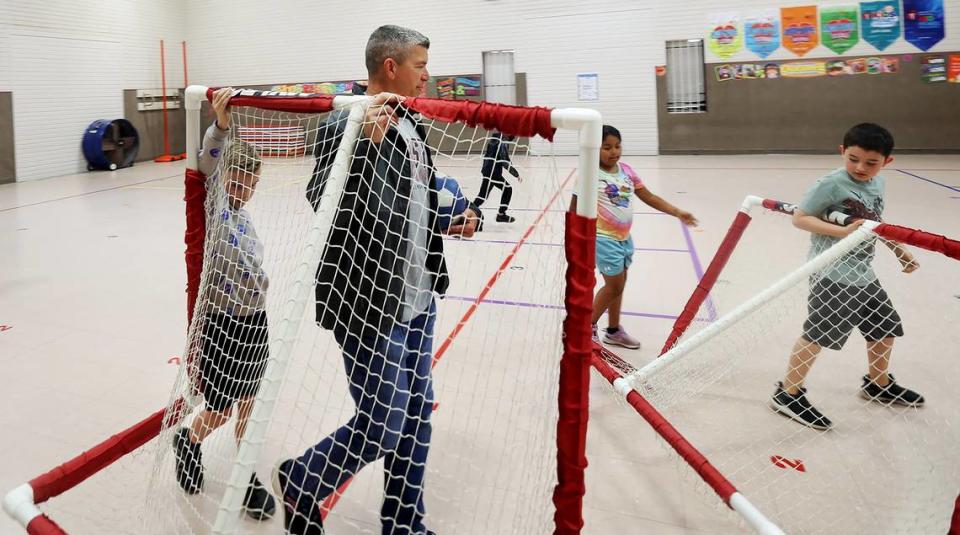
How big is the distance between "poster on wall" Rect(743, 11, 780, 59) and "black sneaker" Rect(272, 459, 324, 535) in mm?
10824

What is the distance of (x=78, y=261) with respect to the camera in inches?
189

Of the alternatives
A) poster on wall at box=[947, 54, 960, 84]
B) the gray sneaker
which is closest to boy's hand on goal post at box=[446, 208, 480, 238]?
the gray sneaker

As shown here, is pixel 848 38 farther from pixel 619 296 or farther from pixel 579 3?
pixel 619 296

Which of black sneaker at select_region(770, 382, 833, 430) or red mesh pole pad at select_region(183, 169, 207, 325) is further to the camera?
black sneaker at select_region(770, 382, 833, 430)

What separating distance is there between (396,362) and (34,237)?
577 cm

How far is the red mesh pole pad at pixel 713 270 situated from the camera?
2580mm

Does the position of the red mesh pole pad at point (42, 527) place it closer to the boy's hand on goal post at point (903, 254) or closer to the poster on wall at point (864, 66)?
the boy's hand on goal post at point (903, 254)

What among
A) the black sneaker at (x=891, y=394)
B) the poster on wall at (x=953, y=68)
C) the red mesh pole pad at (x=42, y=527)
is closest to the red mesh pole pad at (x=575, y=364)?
the red mesh pole pad at (x=42, y=527)

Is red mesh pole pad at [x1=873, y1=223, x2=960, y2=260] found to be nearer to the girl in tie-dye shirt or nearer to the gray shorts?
the gray shorts

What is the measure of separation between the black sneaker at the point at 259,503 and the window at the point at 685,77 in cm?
1038

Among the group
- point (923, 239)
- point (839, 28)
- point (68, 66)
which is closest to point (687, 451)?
point (923, 239)

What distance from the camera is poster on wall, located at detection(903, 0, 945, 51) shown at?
9.26 meters

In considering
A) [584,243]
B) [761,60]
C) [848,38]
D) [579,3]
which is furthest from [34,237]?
[848,38]

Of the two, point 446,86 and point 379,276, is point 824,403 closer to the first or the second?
point 379,276
